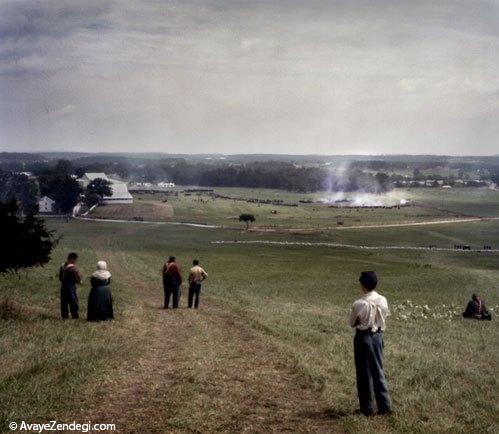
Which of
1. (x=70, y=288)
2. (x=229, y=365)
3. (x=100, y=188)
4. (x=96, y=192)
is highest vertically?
(x=70, y=288)

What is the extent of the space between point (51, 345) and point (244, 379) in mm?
5224

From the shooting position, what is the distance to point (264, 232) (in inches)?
4011

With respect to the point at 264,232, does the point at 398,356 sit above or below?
above

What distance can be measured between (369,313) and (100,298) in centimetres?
1047

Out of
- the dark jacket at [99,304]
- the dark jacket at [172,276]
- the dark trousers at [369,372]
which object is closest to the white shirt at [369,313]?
the dark trousers at [369,372]

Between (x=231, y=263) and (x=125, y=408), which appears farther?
(x=231, y=263)

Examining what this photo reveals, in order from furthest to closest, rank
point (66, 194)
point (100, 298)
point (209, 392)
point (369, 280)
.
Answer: point (66, 194) → point (100, 298) → point (209, 392) → point (369, 280)

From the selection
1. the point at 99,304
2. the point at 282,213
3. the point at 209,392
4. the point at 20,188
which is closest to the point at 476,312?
the point at 99,304

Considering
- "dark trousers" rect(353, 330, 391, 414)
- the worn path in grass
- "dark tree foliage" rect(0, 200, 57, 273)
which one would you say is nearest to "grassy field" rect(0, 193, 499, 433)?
the worn path in grass

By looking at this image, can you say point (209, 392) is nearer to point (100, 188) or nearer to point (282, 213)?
point (100, 188)

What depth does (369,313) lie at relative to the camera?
9.70 metres

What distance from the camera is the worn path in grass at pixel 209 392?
911cm

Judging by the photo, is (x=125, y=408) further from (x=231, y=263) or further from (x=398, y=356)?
(x=231, y=263)

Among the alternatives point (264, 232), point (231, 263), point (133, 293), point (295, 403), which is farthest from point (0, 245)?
point (264, 232)
